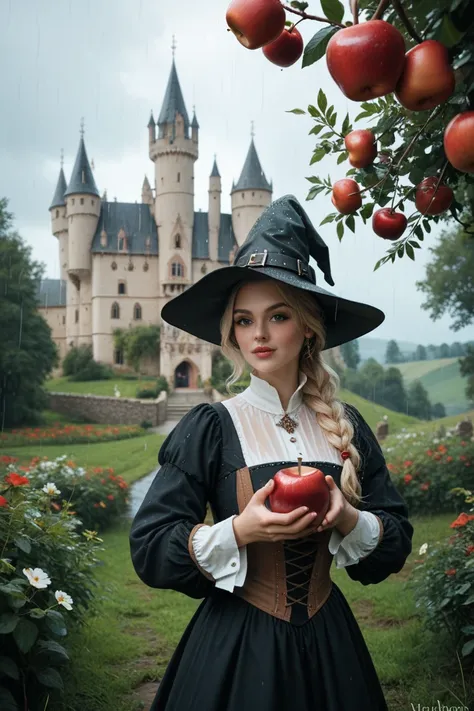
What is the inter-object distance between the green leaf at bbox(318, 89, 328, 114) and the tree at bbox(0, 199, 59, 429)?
7962 mm

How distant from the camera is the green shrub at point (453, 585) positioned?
2.78 m

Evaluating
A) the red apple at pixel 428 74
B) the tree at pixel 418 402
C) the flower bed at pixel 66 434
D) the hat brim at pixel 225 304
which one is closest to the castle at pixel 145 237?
the flower bed at pixel 66 434

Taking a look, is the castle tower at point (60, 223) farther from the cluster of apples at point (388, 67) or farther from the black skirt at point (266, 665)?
the cluster of apples at point (388, 67)

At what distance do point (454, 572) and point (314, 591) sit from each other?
1.70m

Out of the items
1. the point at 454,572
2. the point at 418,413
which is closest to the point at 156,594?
the point at 454,572

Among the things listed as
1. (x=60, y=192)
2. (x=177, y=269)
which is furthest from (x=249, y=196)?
(x=60, y=192)

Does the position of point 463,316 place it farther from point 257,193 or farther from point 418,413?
point 257,193

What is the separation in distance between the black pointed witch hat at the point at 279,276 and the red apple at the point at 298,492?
49 cm

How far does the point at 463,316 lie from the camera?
55.7 feet

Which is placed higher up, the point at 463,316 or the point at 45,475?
the point at 463,316

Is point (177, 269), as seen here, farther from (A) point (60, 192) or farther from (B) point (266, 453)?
(B) point (266, 453)

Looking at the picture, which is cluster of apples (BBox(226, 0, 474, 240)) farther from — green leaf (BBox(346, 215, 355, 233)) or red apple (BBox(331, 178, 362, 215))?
green leaf (BBox(346, 215, 355, 233))

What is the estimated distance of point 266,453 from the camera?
4.98ft

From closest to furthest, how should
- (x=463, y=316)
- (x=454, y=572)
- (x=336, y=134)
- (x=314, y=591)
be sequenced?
(x=314, y=591), (x=336, y=134), (x=454, y=572), (x=463, y=316)
